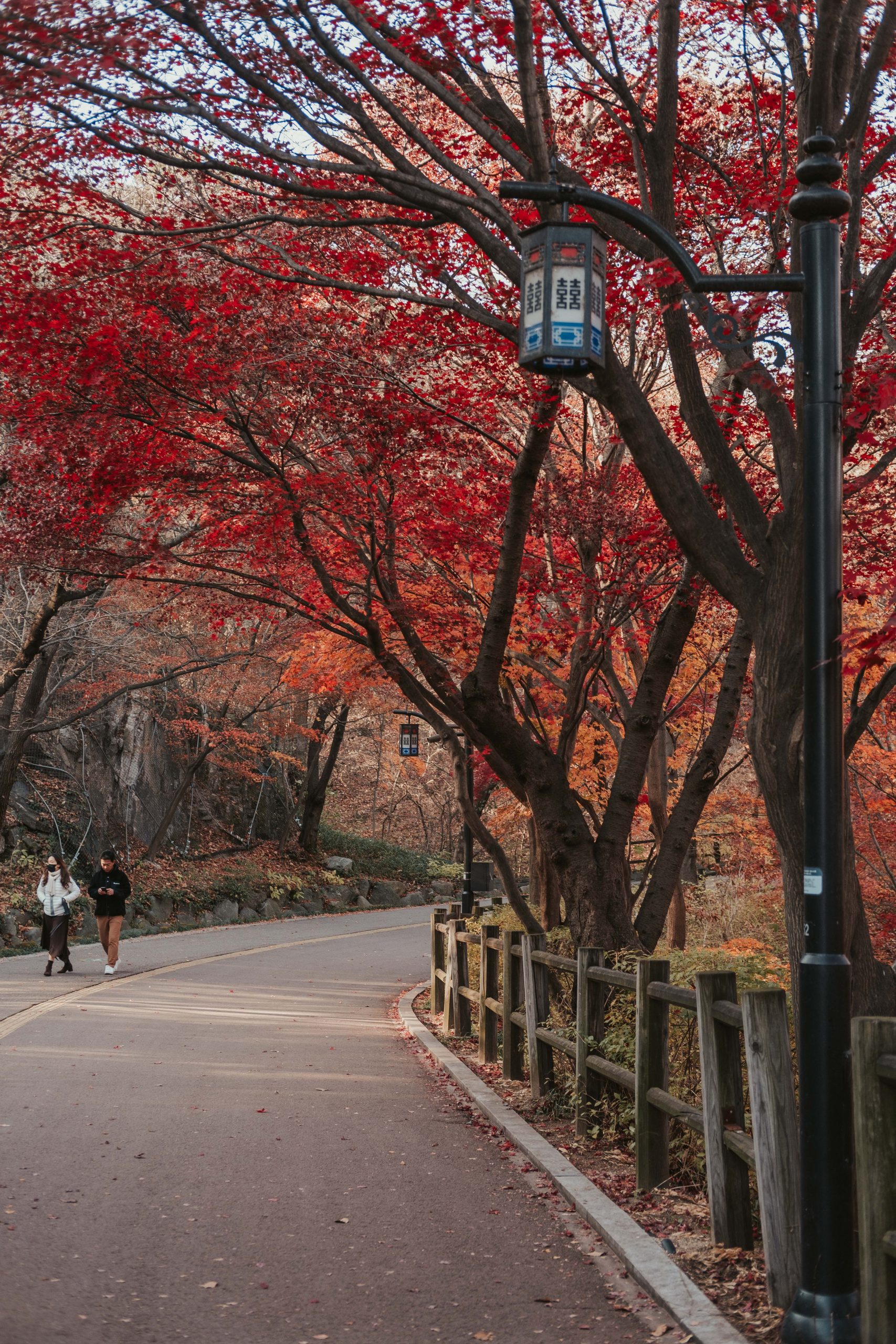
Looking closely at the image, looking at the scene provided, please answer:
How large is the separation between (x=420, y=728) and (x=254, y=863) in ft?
37.9

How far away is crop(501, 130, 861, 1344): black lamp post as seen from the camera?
427cm

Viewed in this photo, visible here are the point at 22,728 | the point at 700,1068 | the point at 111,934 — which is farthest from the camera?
the point at 22,728

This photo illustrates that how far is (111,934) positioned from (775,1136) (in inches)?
601

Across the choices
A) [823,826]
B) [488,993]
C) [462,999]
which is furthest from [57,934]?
[823,826]

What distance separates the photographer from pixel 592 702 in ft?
53.4

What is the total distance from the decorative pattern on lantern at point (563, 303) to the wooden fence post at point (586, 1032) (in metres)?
4.16

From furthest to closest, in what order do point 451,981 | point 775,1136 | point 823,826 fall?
point 451,981
point 775,1136
point 823,826

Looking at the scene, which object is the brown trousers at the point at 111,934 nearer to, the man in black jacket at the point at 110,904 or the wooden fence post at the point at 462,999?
the man in black jacket at the point at 110,904

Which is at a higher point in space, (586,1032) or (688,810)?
(688,810)

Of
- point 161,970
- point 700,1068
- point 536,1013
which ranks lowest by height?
point 161,970

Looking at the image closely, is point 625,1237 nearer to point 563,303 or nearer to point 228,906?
point 563,303

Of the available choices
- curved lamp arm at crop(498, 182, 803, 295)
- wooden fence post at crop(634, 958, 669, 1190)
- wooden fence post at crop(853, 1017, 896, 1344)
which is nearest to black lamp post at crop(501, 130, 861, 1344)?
wooden fence post at crop(853, 1017, 896, 1344)

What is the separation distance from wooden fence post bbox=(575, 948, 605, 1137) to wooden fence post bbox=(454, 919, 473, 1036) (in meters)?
5.42

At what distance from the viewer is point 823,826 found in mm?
4414
